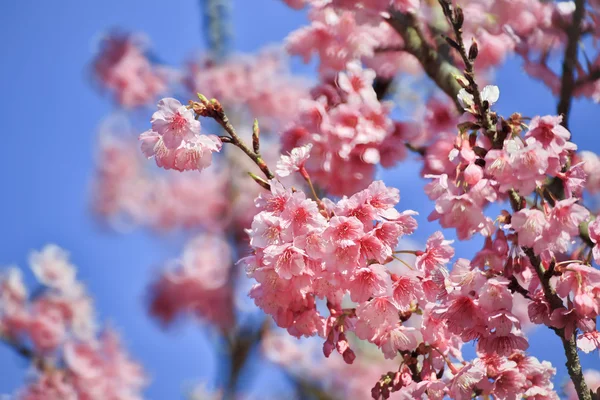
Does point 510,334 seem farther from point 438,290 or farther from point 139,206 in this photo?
point 139,206

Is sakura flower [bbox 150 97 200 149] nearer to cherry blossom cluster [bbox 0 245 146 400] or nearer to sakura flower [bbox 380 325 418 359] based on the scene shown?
sakura flower [bbox 380 325 418 359]

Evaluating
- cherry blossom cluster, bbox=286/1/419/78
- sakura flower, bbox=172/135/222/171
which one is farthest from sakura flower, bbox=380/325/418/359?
cherry blossom cluster, bbox=286/1/419/78

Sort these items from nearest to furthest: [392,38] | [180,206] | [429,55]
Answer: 1. [429,55]
2. [392,38]
3. [180,206]

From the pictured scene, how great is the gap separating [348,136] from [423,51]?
16.5 inches

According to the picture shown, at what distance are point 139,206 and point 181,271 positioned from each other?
197 centimetres

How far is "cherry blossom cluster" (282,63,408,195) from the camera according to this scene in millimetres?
1982

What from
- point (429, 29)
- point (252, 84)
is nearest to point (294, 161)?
point (429, 29)

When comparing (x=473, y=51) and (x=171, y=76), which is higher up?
(x=171, y=76)

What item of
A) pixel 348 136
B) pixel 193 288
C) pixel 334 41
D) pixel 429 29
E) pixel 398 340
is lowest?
pixel 398 340

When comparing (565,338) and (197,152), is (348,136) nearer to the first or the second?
(197,152)

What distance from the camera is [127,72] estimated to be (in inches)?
203

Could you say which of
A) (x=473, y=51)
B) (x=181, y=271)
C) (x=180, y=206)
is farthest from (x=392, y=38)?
(x=180, y=206)

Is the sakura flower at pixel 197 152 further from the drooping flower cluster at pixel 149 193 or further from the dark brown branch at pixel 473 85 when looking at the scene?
the drooping flower cluster at pixel 149 193

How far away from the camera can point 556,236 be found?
3.97 feet
